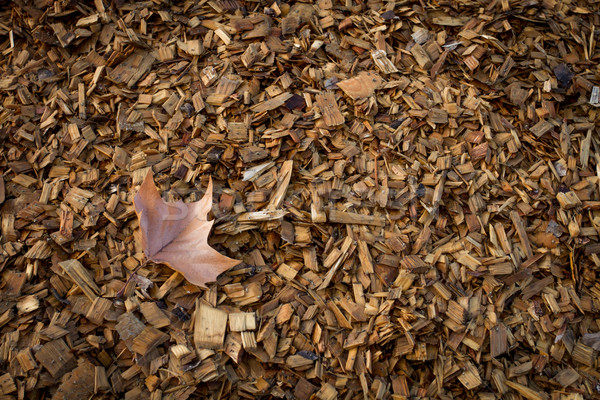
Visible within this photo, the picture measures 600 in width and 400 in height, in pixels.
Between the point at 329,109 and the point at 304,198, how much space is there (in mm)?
513

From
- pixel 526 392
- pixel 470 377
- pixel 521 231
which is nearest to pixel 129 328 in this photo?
pixel 470 377

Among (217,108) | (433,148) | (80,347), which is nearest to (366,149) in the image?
(433,148)

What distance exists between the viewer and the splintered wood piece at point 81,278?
2109 mm

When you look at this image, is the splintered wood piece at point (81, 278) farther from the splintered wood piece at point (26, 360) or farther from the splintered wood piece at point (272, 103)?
the splintered wood piece at point (272, 103)

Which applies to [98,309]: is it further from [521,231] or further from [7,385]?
[521,231]

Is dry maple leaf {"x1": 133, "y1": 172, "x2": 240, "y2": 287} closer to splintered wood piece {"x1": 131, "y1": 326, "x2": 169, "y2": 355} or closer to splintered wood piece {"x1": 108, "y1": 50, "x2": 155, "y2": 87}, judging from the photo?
splintered wood piece {"x1": 131, "y1": 326, "x2": 169, "y2": 355}

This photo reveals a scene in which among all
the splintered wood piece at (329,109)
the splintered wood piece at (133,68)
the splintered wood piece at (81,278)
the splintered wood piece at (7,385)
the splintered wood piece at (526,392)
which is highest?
the splintered wood piece at (133,68)

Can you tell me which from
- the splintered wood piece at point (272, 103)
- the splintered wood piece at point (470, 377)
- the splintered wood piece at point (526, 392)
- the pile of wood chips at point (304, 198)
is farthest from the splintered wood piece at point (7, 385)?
the splintered wood piece at point (526, 392)

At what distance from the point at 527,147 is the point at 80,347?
2.59m

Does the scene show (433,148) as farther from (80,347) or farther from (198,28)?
(80,347)

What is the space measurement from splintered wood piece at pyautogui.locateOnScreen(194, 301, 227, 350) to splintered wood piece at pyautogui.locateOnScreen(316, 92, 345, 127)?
1108 millimetres

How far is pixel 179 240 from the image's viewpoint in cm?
202

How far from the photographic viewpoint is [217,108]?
7.86ft

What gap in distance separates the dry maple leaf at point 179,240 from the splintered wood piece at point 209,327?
130 millimetres
